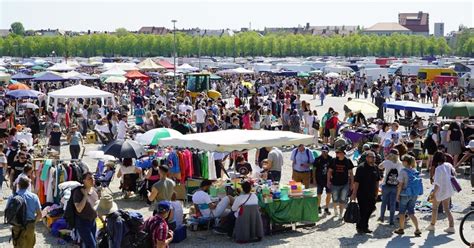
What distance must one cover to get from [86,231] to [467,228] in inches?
225

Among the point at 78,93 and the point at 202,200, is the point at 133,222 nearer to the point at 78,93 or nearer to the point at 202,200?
the point at 202,200

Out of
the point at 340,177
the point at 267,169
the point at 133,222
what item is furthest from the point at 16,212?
the point at 267,169

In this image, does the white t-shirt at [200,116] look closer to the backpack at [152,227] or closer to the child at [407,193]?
the child at [407,193]

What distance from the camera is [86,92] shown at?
2461cm

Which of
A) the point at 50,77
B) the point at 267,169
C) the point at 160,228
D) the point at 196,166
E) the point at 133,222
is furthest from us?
the point at 50,77

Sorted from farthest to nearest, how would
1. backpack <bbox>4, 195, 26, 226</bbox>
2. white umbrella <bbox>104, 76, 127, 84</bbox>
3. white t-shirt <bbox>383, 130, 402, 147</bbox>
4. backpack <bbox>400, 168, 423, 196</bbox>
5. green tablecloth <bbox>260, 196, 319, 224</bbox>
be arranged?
white umbrella <bbox>104, 76, 127, 84</bbox> < white t-shirt <bbox>383, 130, 402, 147</bbox> < green tablecloth <bbox>260, 196, 319, 224</bbox> < backpack <bbox>400, 168, 423, 196</bbox> < backpack <bbox>4, 195, 26, 226</bbox>

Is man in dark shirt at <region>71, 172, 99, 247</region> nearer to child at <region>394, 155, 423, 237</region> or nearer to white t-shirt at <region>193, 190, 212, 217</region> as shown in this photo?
white t-shirt at <region>193, 190, 212, 217</region>

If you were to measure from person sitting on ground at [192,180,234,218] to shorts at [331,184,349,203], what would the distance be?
1845 millimetres

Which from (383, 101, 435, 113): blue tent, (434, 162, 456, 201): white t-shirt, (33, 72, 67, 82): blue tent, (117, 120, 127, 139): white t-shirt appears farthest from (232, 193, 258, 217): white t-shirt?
(33, 72, 67, 82): blue tent

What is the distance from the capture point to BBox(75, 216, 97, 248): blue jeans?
32.1 ft

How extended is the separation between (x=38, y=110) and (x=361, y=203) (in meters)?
17.8

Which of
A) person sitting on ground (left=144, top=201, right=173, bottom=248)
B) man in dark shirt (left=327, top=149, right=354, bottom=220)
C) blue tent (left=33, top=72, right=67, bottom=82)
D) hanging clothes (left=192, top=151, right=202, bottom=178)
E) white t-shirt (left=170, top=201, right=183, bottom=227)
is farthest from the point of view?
blue tent (left=33, top=72, right=67, bottom=82)

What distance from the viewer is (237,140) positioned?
1277cm

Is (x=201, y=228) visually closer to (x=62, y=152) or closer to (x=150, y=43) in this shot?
(x=62, y=152)
